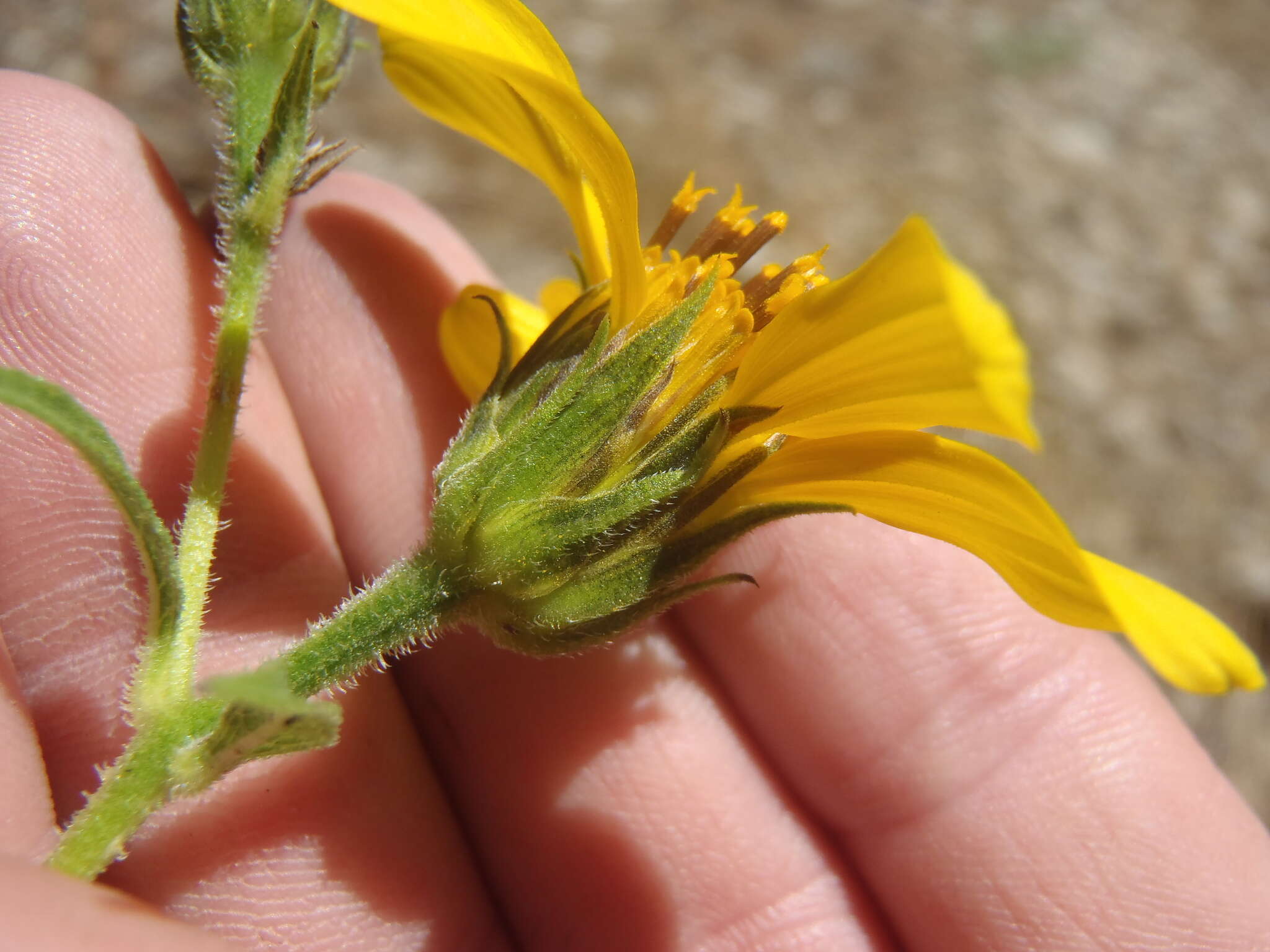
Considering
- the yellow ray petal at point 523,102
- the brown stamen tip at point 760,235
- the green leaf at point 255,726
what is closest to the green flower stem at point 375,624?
the green leaf at point 255,726

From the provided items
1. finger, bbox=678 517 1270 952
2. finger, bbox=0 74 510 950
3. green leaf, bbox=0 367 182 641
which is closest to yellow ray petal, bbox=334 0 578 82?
green leaf, bbox=0 367 182 641

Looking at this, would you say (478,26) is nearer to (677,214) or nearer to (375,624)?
(677,214)

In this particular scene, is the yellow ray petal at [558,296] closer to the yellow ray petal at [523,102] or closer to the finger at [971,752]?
the yellow ray petal at [523,102]

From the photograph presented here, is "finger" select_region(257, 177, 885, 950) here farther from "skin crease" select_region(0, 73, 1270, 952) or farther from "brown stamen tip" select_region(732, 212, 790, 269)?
Answer: "brown stamen tip" select_region(732, 212, 790, 269)

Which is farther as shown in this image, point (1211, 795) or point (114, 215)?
point (1211, 795)

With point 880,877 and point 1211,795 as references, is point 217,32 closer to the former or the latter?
point 880,877

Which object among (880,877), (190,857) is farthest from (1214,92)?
(190,857)
